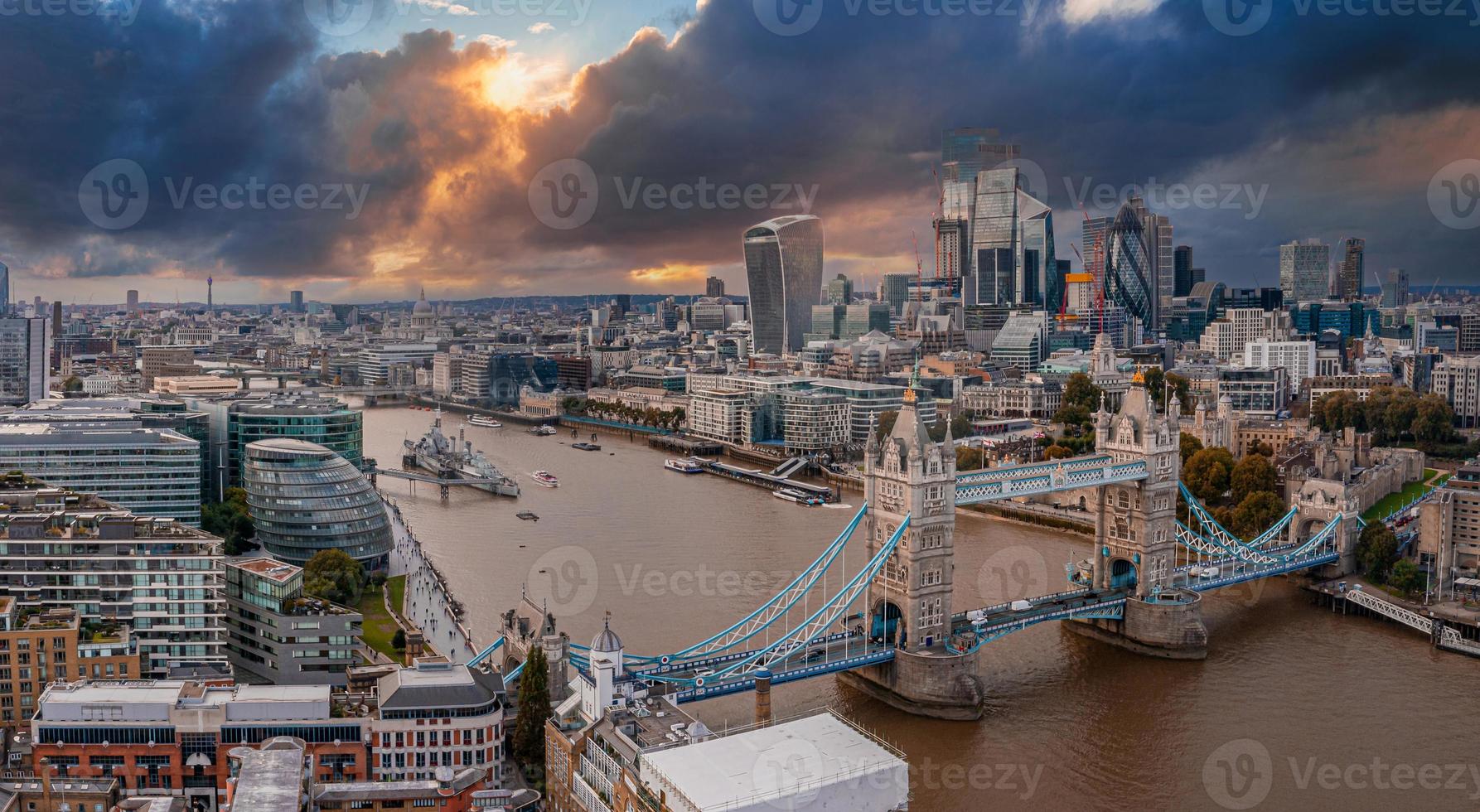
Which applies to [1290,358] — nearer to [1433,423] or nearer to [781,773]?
[1433,423]

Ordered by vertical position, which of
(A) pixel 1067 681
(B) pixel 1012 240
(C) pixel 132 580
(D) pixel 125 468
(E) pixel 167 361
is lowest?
(A) pixel 1067 681

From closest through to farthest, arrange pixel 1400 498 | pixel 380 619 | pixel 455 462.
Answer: pixel 380 619 → pixel 1400 498 → pixel 455 462

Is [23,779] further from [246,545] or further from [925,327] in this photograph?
[925,327]

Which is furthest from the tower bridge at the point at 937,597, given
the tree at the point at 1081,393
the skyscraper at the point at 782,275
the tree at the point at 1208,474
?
the skyscraper at the point at 782,275

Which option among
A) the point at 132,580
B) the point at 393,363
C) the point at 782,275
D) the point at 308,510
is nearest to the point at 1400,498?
the point at 308,510

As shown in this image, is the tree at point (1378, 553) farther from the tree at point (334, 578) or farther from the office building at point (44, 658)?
the office building at point (44, 658)

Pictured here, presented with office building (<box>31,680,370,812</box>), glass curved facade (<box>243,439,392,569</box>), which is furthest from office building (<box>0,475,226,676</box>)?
glass curved facade (<box>243,439,392,569</box>)

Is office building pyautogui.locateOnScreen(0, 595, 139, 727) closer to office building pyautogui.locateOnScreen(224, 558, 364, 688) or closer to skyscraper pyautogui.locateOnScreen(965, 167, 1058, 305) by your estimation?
office building pyautogui.locateOnScreen(224, 558, 364, 688)

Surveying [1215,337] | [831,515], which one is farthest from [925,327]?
[831,515]
